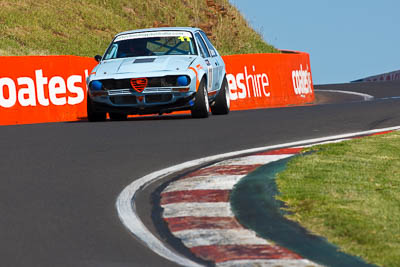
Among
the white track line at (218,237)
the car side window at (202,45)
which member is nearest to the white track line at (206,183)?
the white track line at (218,237)

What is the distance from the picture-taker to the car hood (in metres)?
15.3

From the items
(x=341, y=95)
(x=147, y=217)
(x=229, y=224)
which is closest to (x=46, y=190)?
(x=147, y=217)

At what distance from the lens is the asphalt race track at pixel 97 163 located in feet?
18.7

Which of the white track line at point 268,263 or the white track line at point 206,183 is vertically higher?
the white track line at point 206,183

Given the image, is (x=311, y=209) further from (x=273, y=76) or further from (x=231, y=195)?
(x=273, y=76)

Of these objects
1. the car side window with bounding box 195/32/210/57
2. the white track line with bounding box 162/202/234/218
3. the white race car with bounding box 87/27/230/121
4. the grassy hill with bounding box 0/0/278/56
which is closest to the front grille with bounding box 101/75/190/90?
the white race car with bounding box 87/27/230/121

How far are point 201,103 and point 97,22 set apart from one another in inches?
1012

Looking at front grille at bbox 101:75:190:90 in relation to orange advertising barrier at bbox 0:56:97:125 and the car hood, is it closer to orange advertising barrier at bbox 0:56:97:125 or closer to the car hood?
the car hood

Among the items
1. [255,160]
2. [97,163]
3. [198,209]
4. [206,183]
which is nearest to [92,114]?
[97,163]

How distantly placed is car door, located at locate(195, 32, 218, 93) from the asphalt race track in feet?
2.37

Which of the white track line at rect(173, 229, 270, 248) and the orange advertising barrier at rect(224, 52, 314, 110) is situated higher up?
the orange advertising barrier at rect(224, 52, 314, 110)

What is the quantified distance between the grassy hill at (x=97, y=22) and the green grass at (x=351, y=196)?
22.6m

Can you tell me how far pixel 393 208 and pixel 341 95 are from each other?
101 ft

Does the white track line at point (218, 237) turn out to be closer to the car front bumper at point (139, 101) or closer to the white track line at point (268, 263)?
the white track line at point (268, 263)
